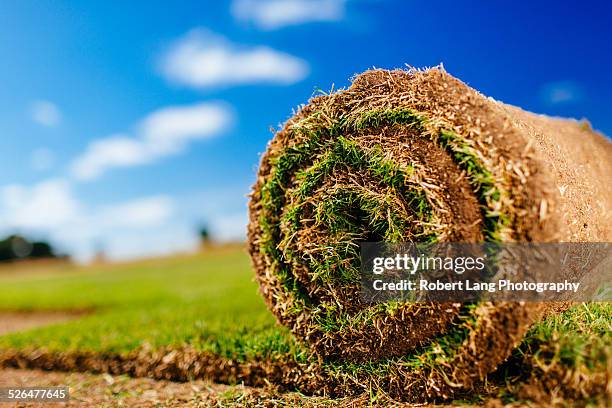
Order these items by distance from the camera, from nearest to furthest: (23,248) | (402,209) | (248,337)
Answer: (402,209) < (248,337) < (23,248)

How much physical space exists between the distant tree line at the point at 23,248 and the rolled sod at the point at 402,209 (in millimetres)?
61857

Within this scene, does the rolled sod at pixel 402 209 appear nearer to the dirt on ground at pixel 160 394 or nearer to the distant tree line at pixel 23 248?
the dirt on ground at pixel 160 394

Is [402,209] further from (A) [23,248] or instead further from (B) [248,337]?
(A) [23,248]

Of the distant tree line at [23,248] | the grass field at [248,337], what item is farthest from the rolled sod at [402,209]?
the distant tree line at [23,248]

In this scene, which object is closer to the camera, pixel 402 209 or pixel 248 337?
pixel 402 209

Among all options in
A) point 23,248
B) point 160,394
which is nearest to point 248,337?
point 160,394

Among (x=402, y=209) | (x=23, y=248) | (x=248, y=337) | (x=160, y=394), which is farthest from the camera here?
(x=23, y=248)

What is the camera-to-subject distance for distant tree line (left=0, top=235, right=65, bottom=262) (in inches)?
2350

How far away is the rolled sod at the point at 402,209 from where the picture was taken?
377 cm

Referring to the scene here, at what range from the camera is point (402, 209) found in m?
4.14

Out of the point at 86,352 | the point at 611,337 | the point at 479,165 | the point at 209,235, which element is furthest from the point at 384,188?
the point at 209,235

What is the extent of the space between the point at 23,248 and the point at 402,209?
6555cm

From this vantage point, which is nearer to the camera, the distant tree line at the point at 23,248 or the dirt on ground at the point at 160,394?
the dirt on ground at the point at 160,394

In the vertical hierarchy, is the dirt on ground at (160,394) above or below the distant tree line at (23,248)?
below
